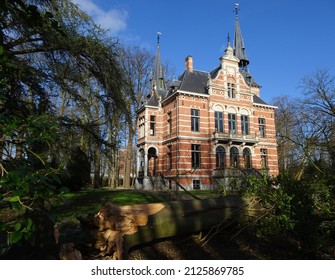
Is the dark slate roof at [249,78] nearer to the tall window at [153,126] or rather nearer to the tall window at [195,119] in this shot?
the tall window at [195,119]

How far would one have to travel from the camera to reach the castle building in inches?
923

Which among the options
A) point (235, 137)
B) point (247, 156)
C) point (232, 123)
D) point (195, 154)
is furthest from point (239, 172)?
point (232, 123)

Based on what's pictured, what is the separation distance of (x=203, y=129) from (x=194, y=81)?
4.93 meters

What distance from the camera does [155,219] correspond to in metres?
4.13

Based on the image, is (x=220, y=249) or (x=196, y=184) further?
(x=196, y=184)

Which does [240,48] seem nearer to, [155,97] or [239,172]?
[155,97]

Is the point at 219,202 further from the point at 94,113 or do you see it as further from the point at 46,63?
the point at 46,63

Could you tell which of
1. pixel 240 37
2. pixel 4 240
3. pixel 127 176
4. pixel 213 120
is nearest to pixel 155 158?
pixel 127 176

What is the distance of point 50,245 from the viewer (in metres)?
3.83

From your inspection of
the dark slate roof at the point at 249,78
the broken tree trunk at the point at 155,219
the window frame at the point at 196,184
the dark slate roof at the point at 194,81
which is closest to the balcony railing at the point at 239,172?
the broken tree trunk at the point at 155,219

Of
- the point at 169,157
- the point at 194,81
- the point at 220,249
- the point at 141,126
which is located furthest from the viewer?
the point at 141,126

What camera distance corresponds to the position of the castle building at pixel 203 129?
2345 centimetres

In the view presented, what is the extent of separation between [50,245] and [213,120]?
21865 mm

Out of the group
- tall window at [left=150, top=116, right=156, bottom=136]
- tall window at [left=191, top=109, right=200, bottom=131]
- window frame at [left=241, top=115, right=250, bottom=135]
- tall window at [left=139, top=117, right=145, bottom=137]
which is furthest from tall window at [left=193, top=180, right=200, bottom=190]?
tall window at [left=139, top=117, right=145, bottom=137]
